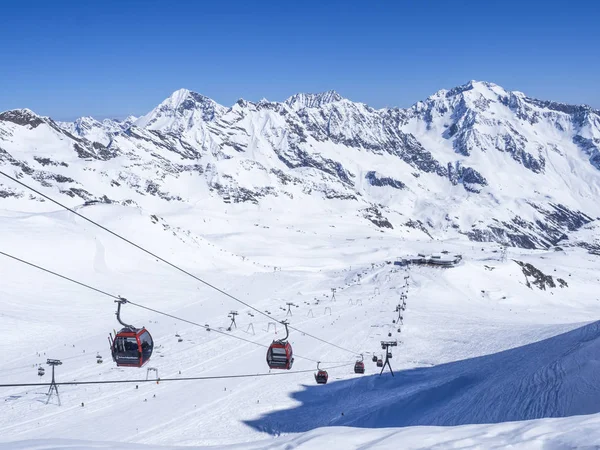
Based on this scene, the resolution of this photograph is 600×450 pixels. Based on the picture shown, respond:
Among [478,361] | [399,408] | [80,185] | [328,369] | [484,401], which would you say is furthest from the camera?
[80,185]

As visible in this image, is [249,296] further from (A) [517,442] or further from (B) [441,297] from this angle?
(A) [517,442]

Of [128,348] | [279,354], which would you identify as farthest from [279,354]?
[128,348]

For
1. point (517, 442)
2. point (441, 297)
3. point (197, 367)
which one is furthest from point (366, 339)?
point (517, 442)

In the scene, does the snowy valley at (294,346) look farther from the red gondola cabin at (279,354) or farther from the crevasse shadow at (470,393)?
the red gondola cabin at (279,354)

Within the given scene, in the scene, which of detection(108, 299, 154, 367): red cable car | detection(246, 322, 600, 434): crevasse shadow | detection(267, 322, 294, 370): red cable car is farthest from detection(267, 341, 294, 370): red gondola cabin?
detection(108, 299, 154, 367): red cable car

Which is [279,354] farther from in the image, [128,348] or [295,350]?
[295,350]

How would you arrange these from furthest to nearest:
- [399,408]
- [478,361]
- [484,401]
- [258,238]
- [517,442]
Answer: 1. [258,238]
2. [478,361]
3. [399,408]
4. [484,401]
5. [517,442]
